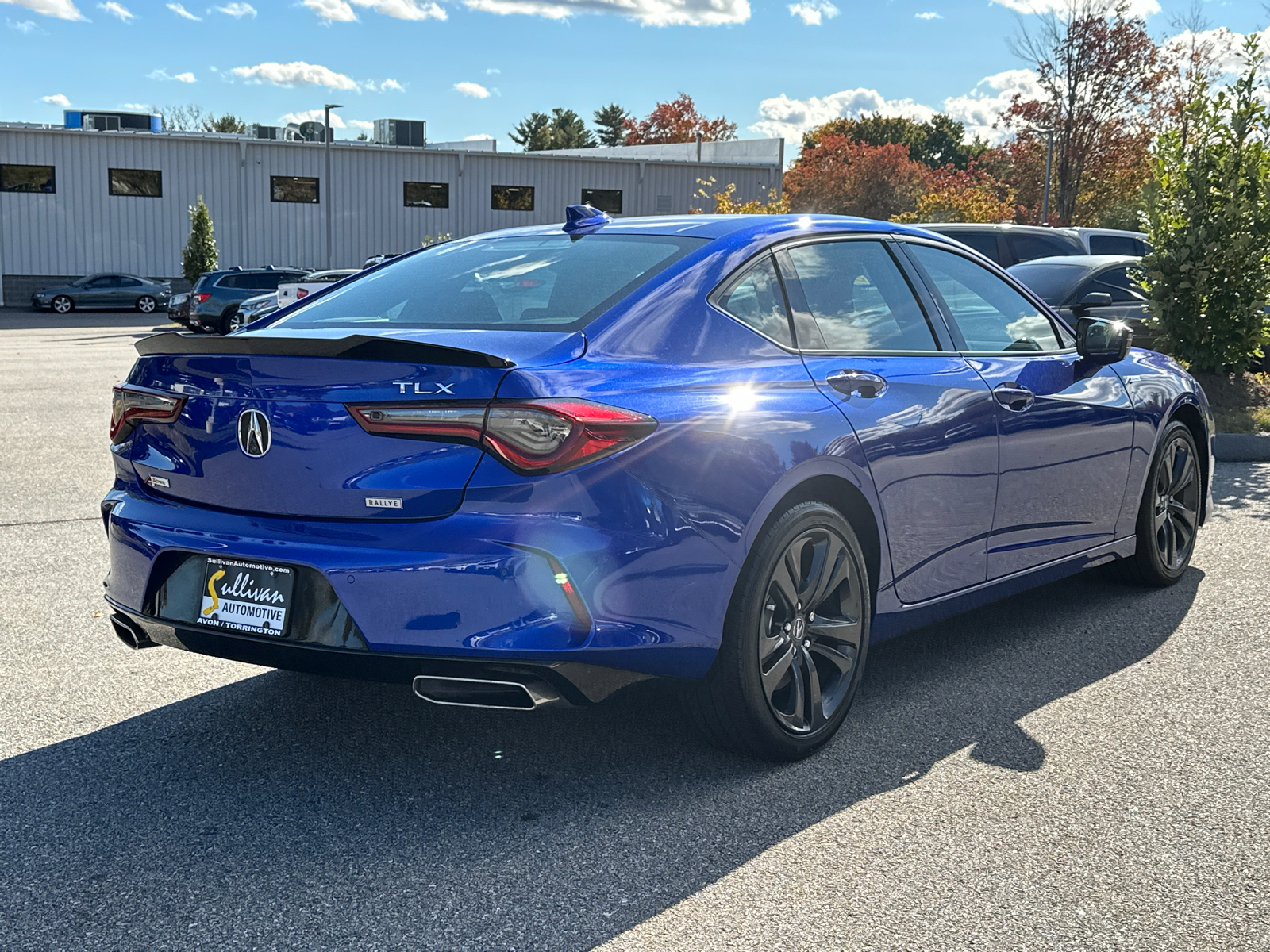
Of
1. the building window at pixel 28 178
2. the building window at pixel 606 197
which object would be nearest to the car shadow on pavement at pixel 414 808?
the building window at pixel 28 178

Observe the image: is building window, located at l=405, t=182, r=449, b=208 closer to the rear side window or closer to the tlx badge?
the rear side window

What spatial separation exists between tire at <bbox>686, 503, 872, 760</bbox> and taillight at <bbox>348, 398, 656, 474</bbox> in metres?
0.67

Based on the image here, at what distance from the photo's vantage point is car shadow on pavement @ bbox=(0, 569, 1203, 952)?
9.36ft

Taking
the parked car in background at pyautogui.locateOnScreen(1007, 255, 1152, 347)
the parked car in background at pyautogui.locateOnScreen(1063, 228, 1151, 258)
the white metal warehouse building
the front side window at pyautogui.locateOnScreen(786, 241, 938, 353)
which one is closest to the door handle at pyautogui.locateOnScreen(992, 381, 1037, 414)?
the front side window at pyautogui.locateOnScreen(786, 241, 938, 353)

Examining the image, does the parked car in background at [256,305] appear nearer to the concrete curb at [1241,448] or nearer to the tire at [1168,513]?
the concrete curb at [1241,448]

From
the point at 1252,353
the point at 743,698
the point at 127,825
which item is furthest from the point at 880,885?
the point at 1252,353

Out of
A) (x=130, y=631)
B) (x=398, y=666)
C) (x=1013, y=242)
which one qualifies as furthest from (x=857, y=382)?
(x=1013, y=242)

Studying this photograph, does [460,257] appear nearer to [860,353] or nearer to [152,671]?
[860,353]

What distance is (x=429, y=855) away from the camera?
317 cm

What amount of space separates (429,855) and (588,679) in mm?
572

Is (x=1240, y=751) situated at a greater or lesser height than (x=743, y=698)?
lesser

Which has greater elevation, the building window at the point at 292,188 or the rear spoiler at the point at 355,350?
the building window at the point at 292,188

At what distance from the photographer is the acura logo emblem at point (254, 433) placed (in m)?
3.38

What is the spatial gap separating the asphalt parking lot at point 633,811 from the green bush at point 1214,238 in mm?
7931
